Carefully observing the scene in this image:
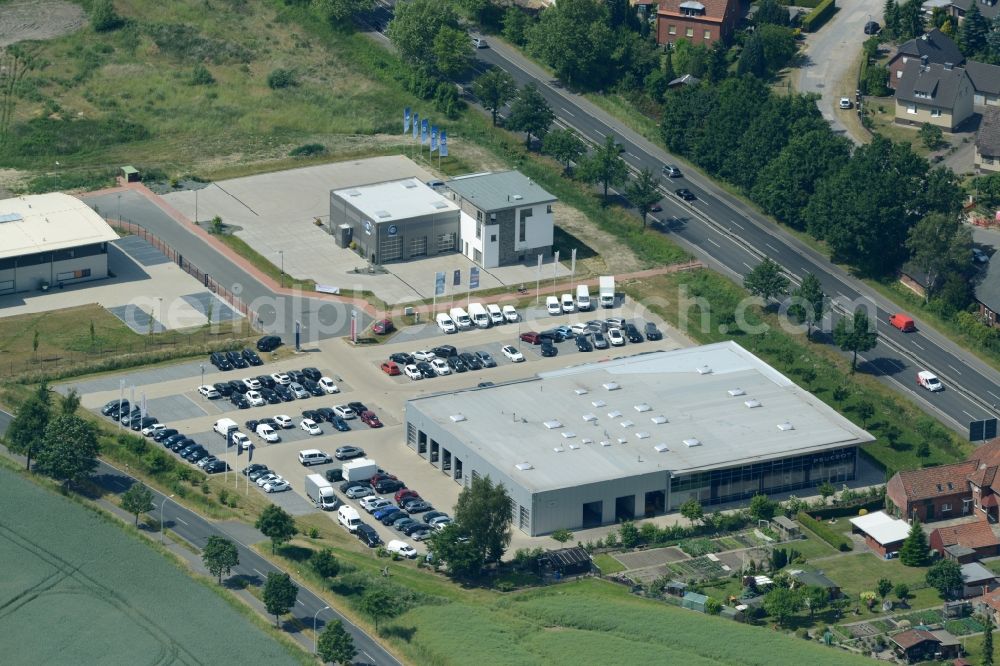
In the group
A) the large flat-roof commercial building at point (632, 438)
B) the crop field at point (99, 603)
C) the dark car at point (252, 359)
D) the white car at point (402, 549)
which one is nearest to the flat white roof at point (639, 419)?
the large flat-roof commercial building at point (632, 438)

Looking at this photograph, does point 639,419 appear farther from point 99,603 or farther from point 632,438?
point 99,603

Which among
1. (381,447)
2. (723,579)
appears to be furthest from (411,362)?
(723,579)

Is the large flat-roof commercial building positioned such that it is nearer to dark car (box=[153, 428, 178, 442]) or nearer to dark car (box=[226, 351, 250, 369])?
dark car (box=[153, 428, 178, 442])

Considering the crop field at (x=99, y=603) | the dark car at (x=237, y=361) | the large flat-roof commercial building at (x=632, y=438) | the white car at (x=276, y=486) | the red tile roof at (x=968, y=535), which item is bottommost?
the crop field at (x=99, y=603)

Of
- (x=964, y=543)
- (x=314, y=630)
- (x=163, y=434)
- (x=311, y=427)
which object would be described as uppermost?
(x=311, y=427)

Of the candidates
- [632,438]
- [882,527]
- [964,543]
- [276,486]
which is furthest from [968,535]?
[276,486]

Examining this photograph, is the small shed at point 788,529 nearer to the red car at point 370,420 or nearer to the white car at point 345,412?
the red car at point 370,420
